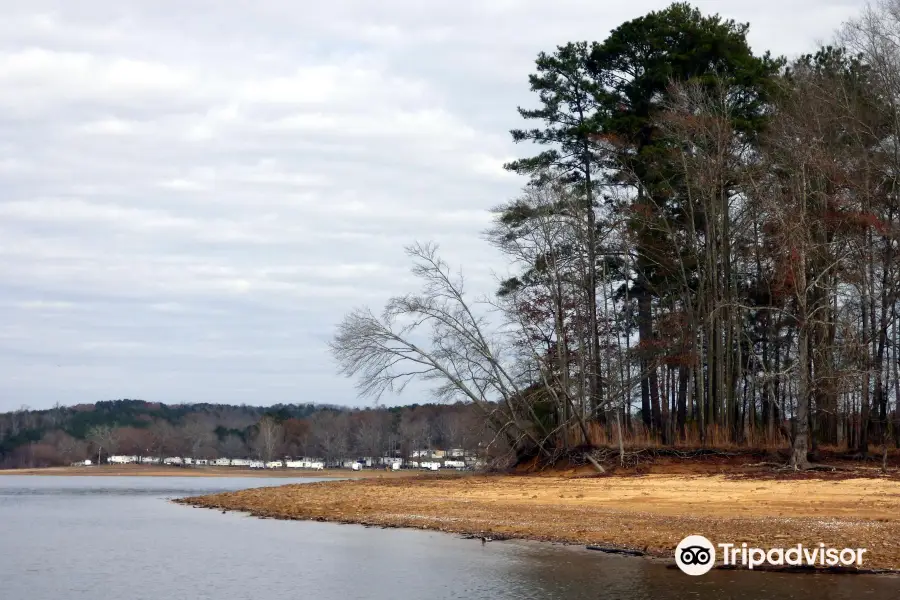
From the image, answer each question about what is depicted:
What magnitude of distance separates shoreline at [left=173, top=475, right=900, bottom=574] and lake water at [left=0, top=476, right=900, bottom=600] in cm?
90

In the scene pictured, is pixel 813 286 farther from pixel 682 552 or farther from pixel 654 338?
pixel 682 552

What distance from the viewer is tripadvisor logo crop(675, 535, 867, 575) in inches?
592

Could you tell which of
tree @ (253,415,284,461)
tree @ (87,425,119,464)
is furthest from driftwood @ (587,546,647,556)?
tree @ (87,425,119,464)

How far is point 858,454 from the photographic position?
3014 cm

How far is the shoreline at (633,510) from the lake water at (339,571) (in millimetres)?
897

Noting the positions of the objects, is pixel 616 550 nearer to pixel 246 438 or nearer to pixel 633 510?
pixel 633 510

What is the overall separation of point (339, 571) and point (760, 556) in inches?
257

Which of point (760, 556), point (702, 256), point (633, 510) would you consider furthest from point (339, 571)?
point (702, 256)

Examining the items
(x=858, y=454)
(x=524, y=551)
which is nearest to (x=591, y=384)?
(x=858, y=454)

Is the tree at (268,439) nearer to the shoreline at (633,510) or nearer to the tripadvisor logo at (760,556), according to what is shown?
the shoreline at (633,510)

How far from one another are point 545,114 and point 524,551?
2544cm

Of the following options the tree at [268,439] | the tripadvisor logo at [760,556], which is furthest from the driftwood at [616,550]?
the tree at [268,439]

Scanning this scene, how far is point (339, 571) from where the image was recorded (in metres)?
16.9

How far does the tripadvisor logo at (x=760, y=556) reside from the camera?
1504cm
